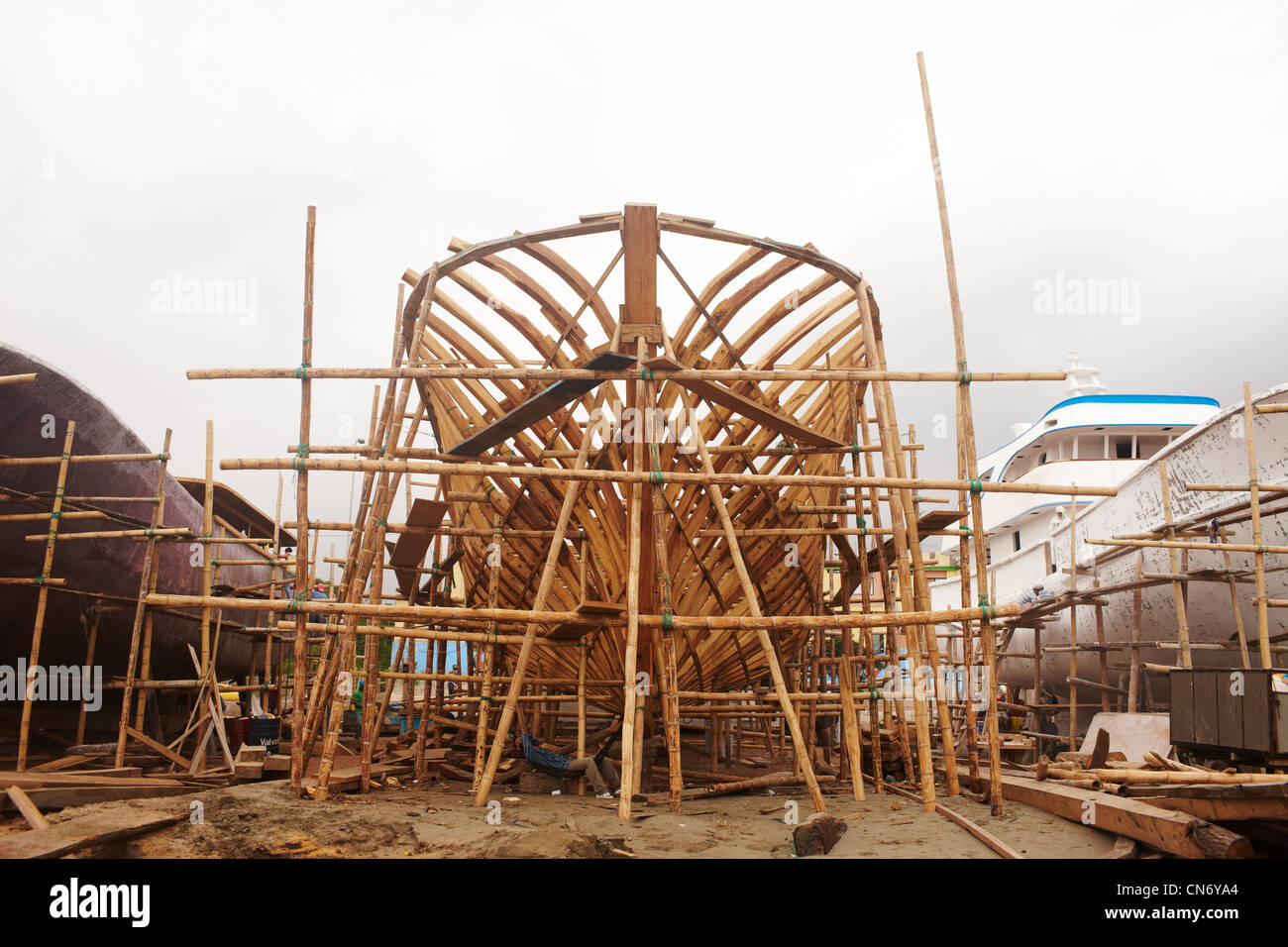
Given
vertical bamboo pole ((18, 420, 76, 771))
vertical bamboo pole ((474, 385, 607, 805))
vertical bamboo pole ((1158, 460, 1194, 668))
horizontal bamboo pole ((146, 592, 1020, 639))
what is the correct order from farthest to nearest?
vertical bamboo pole ((1158, 460, 1194, 668)), vertical bamboo pole ((18, 420, 76, 771)), vertical bamboo pole ((474, 385, 607, 805)), horizontal bamboo pole ((146, 592, 1020, 639))

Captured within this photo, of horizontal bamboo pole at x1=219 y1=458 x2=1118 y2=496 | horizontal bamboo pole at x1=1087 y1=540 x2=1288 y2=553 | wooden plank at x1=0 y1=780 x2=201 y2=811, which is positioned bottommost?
wooden plank at x1=0 y1=780 x2=201 y2=811

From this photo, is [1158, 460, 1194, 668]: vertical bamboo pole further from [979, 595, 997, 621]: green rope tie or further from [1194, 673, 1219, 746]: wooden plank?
[979, 595, 997, 621]: green rope tie

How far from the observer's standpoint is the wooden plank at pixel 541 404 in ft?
20.6

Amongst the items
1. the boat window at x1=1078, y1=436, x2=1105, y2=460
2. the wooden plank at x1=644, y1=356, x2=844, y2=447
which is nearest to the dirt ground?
the wooden plank at x1=644, y1=356, x2=844, y2=447

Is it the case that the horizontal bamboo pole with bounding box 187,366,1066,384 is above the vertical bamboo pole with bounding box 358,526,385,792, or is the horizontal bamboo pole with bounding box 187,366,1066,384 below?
above

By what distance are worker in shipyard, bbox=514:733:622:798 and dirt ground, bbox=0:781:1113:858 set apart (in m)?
0.50

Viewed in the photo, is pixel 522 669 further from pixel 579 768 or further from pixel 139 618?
pixel 139 618

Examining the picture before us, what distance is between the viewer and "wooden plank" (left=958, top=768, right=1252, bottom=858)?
4180 millimetres

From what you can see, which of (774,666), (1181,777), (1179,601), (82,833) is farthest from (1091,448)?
(82,833)

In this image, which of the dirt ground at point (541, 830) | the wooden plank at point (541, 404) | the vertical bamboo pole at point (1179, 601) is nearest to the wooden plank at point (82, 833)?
the dirt ground at point (541, 830)

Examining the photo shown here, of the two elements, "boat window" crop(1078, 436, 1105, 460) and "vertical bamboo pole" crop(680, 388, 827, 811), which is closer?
"vertical bamboo pole" crop(680, 388, 827, 811)

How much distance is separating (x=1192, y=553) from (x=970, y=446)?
6890 millimetres

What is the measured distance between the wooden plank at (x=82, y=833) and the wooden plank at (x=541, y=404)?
3.09 metres

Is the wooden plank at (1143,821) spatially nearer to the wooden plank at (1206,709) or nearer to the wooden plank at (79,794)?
the wooden plank at (1206,709)
